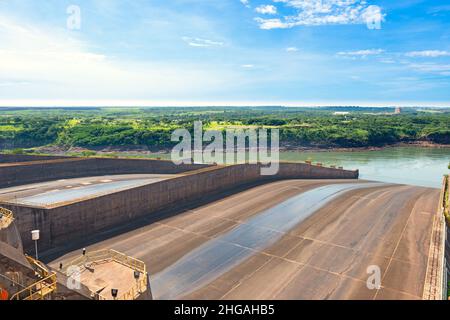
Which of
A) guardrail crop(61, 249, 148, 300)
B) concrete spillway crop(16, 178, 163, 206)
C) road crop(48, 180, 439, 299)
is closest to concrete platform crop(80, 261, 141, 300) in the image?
guardrail crop(61, 249, 148, 300)

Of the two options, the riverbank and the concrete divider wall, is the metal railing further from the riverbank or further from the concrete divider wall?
the riverbank

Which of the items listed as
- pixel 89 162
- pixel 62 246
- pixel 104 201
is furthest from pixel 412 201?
pixel 89 162

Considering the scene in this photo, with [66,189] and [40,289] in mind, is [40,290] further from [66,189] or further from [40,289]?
[66,189]

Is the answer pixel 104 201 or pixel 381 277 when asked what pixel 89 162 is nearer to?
pixel 104 201

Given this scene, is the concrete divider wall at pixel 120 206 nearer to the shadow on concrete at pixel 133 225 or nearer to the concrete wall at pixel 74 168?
the shadow on concrete at pixel 133 225

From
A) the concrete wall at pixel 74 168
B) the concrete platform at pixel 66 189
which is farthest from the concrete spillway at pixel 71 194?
the concrete wall at pixel 74 168
